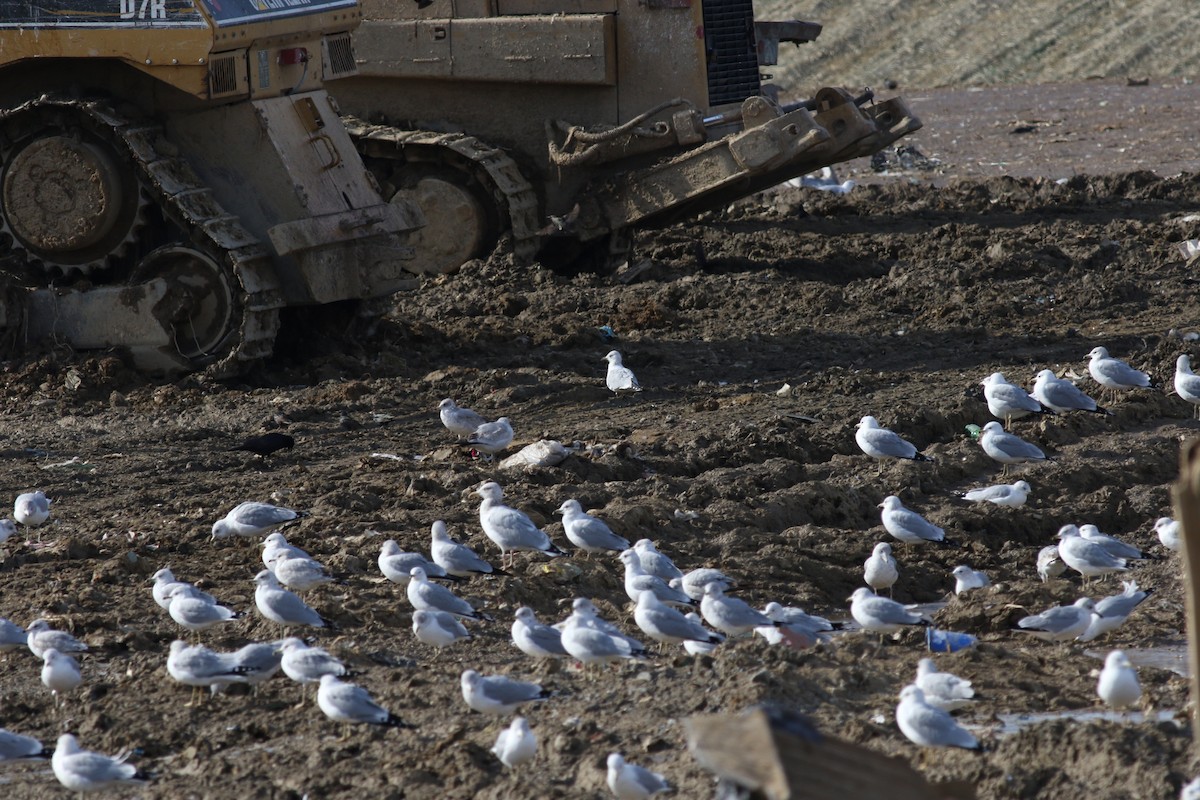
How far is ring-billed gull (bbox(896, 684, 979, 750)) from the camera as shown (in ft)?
18.8

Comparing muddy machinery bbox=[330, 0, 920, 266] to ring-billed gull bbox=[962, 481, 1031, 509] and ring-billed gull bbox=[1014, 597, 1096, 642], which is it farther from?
ring-billed gull bbox=[1014, 597, 1096, 642]

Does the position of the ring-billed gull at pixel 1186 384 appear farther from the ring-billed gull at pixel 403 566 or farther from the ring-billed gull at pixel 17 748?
the ring-billed gull at pixel 17 748

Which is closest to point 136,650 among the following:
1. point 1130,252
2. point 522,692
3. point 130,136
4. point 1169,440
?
point 522,692

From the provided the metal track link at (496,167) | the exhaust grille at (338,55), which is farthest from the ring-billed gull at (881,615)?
the metal track link at (496,167)

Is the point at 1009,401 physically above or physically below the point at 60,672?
below

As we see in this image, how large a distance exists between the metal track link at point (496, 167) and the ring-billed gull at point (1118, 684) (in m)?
10.2

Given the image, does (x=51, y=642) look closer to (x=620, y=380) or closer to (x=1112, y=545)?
(x=1112, y=545)

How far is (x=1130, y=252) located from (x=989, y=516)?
8.26 metres

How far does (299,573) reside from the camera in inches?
316

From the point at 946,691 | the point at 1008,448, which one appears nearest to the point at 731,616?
the point at 946,691

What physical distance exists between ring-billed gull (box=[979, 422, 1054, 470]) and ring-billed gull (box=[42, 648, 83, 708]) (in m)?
5.70

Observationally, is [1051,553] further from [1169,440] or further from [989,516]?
[1169,440]

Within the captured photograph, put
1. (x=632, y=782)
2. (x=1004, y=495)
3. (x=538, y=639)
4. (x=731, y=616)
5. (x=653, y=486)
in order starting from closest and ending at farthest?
1. (x=632, y=782)
2. (x=538, y=639)
3. (x=731, y=616)
4. (x=1004, y=495)
5. (x=653, y=486)

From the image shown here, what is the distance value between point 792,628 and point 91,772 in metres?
3.02
